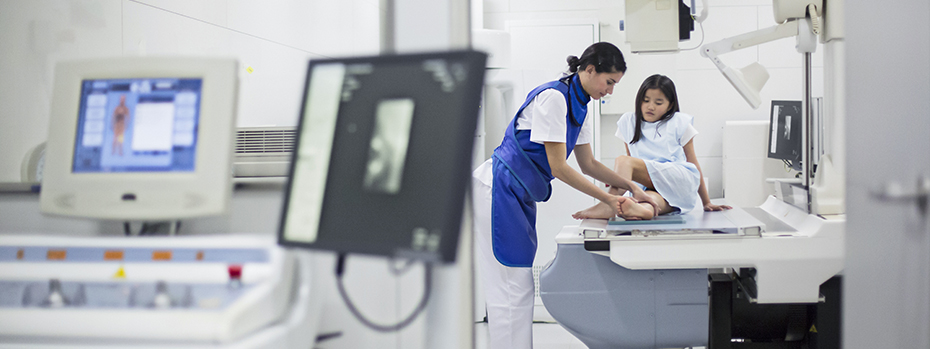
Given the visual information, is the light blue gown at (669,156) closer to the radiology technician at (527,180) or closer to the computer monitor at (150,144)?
the radiology technician at (527,180)

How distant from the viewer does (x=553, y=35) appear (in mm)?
3455

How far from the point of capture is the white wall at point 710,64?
11.8 ft

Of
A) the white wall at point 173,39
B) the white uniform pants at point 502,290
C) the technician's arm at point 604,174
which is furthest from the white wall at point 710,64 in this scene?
the white wall at point 173,39

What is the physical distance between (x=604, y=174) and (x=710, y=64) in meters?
2.06

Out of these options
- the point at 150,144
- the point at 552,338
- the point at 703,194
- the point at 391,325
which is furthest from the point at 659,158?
the point at 150,144

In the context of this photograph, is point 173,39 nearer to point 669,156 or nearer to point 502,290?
point 502,290

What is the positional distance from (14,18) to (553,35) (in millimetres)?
2975

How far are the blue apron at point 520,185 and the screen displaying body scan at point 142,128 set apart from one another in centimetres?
134

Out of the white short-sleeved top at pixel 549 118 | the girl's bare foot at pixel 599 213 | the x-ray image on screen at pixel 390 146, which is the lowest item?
the girl's bare foot at pixel 599 213

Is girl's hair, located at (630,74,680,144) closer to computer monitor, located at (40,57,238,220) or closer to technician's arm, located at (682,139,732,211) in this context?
technician's arm, located at (682,139,732,211)

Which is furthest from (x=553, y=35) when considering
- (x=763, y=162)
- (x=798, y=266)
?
(x=798, y=266)

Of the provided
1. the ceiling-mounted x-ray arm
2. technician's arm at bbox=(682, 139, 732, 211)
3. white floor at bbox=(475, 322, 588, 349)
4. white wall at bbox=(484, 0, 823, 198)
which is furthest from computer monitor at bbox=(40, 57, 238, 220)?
white wall at bbox=(484, 0, 823, 198)

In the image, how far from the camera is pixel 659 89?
247 cm

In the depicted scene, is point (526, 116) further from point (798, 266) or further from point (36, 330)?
point (36, 330)
